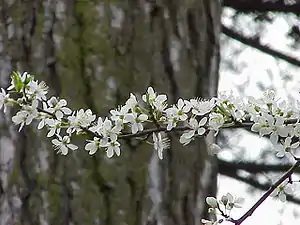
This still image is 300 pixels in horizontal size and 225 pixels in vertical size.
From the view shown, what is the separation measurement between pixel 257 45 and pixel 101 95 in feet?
2.76

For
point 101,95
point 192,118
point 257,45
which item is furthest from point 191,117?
point 257,45

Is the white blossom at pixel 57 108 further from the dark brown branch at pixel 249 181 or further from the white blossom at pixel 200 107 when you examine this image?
the dark brown branch at pixel 249 181

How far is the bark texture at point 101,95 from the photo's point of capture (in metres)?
0.90

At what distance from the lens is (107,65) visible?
0.95 meters

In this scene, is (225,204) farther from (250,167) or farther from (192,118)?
(250,167)

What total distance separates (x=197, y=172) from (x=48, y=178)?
220 mm

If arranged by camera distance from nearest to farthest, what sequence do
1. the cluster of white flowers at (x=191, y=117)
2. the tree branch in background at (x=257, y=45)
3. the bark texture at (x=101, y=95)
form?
the cluster of white flowers at (x=191, y=117) < the bark texture at (x=101, y=95) < the tree branch in background at (x=257, y=45)

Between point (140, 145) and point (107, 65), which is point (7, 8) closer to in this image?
point (107, 65)

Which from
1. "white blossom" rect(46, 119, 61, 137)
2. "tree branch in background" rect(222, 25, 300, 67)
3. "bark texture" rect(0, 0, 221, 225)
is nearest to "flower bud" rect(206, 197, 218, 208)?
"white blossom" rect(46, 119, 61, 137)

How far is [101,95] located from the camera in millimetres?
934

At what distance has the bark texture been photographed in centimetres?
90

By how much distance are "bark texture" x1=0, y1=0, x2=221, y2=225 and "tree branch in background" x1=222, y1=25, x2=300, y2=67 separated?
663mm

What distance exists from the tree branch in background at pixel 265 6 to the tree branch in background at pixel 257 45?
73 mm

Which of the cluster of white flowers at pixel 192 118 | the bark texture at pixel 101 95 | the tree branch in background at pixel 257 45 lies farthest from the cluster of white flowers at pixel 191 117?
the tree branch in background at pixel 257 45
